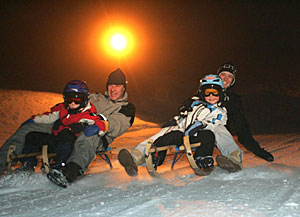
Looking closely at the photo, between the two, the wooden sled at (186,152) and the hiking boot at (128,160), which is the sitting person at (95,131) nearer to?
the hiking boot at (128,160)

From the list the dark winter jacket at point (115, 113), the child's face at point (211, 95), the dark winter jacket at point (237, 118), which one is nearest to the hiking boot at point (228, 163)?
the dark winter jacket at point (237, 118)

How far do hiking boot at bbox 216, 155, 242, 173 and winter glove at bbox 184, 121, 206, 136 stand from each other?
0.50 m

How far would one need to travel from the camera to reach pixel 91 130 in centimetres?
386

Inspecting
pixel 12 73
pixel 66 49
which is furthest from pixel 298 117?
pixel 66 49

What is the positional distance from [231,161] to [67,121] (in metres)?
2.00

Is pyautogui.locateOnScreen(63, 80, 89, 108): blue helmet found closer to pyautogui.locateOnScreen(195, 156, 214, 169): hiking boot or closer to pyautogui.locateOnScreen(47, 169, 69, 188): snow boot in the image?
pyautogui.locateOnScreen(47, 169, 69, 188): snow boot

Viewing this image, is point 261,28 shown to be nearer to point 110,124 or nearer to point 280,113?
point 280,113

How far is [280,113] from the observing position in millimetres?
15211

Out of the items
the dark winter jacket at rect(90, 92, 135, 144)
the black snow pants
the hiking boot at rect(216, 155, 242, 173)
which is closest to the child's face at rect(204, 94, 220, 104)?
the black snow pants

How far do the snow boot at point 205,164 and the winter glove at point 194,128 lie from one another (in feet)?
1.45

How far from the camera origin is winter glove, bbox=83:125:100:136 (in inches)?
152

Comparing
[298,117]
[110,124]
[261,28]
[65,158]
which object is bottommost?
[298,117]

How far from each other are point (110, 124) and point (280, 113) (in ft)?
40.9

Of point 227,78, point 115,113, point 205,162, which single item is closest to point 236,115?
point 227,78
